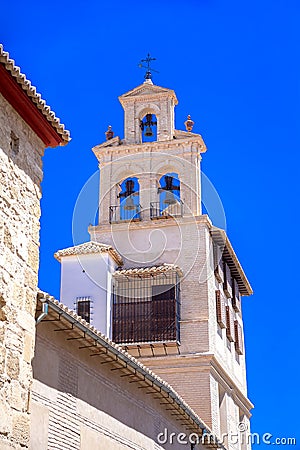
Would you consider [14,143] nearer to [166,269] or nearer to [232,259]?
[166,269]

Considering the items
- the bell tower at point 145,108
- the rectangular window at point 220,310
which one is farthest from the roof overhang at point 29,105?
the bell tower at point 145,108

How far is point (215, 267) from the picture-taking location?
25547mm

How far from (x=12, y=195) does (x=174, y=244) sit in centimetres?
1604

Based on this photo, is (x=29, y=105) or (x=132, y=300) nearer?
(x=29, y=105)

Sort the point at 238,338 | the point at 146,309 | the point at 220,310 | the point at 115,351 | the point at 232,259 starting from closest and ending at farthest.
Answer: the point at 115,351 < the point at 146,309 < the point at 220,310 < the point at 232,259 < the point at 238,338

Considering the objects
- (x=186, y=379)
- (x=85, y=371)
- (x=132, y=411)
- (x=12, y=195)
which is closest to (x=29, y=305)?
(x=12, y=195)

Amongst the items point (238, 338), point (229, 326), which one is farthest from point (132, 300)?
point (238, 338)

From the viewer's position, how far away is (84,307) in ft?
78.1

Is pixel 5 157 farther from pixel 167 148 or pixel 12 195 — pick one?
pixel 167 148

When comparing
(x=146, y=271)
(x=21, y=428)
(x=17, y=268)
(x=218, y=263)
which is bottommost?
(x=21, y=428)

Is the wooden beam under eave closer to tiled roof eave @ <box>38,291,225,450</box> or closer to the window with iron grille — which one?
tiled roof eave @ <box>38,291,225,450</box>

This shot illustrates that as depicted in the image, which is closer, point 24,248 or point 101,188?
point 24,248

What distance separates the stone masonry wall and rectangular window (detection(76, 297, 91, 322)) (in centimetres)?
1397

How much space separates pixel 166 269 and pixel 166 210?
2517mm
